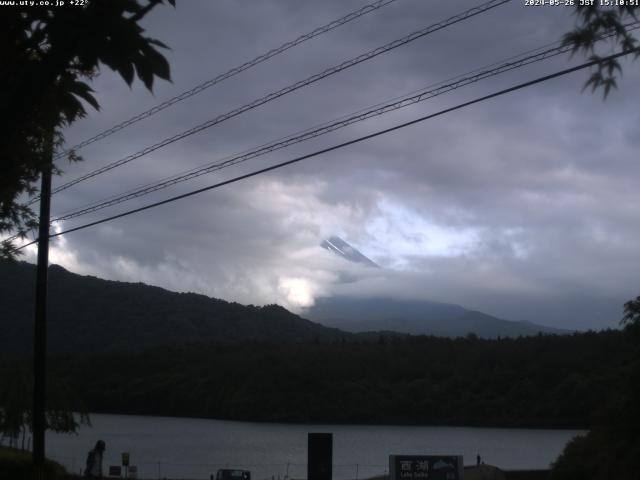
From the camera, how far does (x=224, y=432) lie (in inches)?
3398

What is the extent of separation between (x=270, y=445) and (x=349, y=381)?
1191 inches

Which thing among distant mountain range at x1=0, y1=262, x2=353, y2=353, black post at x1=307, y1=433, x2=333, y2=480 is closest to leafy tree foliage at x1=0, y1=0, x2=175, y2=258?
black post at x1=307, y1=433, x2=333, y2=480

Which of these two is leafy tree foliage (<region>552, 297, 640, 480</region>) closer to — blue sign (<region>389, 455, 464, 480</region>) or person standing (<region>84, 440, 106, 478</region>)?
blue sign (<region>389, 455, 464, 480</region>)

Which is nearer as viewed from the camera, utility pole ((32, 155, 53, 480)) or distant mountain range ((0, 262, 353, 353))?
utility pole ((32, 155, 53, 480))

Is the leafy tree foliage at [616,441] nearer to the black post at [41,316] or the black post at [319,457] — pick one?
the black post at [319,457]

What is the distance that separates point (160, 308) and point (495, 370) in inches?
1845

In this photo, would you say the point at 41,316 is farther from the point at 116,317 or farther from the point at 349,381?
the point at 116,317

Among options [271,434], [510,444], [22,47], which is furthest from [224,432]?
[22,47]

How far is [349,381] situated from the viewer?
102m

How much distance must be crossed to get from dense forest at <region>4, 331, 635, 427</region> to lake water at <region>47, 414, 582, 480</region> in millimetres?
2855

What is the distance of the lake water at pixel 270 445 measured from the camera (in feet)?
186

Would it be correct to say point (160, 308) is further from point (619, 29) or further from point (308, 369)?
point (619, 29)

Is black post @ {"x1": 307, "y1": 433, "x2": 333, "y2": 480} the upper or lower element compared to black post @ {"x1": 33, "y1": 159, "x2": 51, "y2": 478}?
lower

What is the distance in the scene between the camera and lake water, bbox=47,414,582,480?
56.6 m
